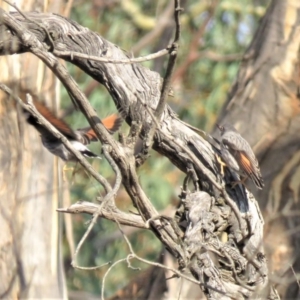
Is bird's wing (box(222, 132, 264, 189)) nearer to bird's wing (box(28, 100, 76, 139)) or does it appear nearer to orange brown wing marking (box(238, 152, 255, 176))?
orange brown wing marking (box(238, 152, 255, 176))

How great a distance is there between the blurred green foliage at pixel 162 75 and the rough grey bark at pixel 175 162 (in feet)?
9.23

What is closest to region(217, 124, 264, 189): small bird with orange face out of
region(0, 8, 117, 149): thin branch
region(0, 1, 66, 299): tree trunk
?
region(0, 8, 117, 149): thin branch

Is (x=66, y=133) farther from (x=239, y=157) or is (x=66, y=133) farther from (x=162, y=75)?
(x=162, y=75)

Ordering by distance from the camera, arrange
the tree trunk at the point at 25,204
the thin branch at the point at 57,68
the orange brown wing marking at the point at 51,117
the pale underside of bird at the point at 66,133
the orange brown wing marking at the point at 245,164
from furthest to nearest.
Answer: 1. the tree trunk at the point at 25,204
2. the pale underside of bird at the point at 66,133
3. the orange brown wing marking at the point at 51,117
4. the orange brown wing marking at the point at 245,164
5. the thin branch at the point at 57,68

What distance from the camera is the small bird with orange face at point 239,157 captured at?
2.66 meters

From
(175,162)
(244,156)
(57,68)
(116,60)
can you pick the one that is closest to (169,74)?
(116,60)

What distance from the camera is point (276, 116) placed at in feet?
13.0

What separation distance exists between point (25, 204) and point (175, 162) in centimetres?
131

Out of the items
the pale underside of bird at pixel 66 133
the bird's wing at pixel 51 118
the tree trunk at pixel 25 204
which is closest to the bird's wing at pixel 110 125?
the pale underside of bird at pixel 66 133

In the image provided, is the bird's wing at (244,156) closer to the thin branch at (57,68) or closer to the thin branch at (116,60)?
the thin branch at (57,68)

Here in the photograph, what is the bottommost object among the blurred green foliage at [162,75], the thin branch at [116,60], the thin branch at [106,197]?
the blurred green foliage at [162,75]

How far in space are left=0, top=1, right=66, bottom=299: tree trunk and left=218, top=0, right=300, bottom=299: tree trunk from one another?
0.96 m

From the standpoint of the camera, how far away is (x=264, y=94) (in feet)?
13.4

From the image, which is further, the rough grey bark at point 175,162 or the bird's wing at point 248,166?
the bird's wing at point 248,166
